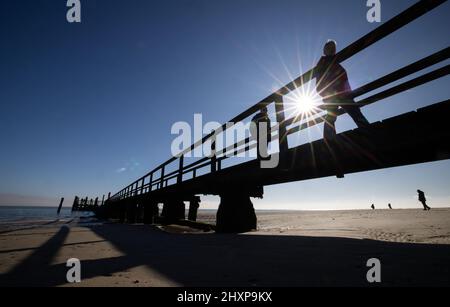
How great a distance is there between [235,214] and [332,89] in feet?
14.2

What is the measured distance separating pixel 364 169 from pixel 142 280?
3.97m

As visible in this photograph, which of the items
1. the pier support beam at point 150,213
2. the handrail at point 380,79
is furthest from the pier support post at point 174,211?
the handrail at point 380,79

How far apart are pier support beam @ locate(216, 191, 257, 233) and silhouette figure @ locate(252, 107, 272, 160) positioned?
7.42 ft

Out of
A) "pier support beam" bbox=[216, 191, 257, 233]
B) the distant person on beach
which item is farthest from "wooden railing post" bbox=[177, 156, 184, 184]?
the distant person on beach

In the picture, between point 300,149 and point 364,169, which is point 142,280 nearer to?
point 300,149

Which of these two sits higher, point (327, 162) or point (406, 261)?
point (327, 162)

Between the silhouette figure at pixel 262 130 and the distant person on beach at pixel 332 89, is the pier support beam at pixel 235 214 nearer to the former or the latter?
the silhouette figure at pixel 262 130

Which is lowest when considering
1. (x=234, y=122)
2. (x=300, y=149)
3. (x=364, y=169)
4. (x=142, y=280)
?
→ (x=142, y=280)

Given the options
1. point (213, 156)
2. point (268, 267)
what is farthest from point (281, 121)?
point (268, 267)

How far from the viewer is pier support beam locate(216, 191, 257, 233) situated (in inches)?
279
